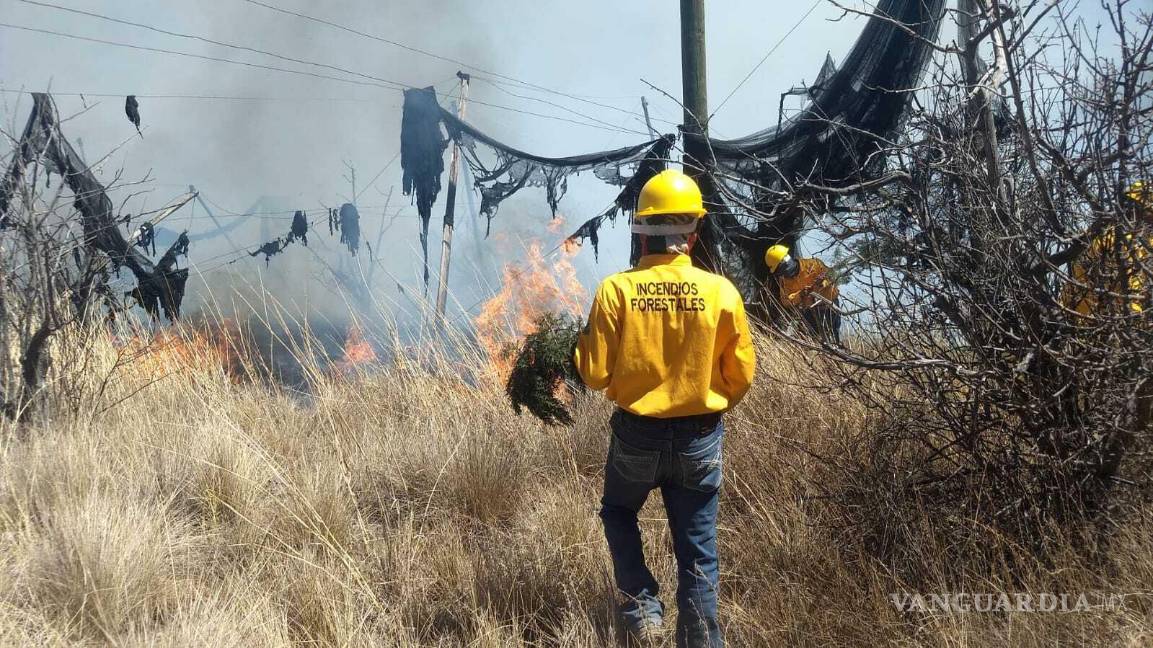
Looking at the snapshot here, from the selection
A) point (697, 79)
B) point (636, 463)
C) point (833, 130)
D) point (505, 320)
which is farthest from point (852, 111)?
point (636, 463)

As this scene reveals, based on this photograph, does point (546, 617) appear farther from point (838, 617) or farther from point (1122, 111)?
point (1122, 111)

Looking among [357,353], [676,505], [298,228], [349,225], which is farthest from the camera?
[349,225]

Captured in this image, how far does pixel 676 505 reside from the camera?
8.70 feet

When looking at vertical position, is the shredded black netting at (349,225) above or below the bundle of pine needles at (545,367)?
above

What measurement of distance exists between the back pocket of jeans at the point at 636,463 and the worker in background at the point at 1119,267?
1357 millimetres

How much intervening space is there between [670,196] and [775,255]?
14.3 feet

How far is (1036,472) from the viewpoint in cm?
287

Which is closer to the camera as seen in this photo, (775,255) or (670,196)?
(670,196)

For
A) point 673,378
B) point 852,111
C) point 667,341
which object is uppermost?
point 852,111

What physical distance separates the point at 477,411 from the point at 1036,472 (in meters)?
3.20

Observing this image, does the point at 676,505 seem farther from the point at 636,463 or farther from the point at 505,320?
the point at 505,320

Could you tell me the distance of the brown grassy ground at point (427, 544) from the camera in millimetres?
2646

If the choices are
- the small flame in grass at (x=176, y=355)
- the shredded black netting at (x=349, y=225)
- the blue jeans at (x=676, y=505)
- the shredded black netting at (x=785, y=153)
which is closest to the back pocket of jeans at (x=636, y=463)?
the blue jeans at (x=676, y=505)

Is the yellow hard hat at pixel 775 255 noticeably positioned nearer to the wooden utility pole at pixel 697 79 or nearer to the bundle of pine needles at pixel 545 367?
the wooden utility pole at pixel 697 79
